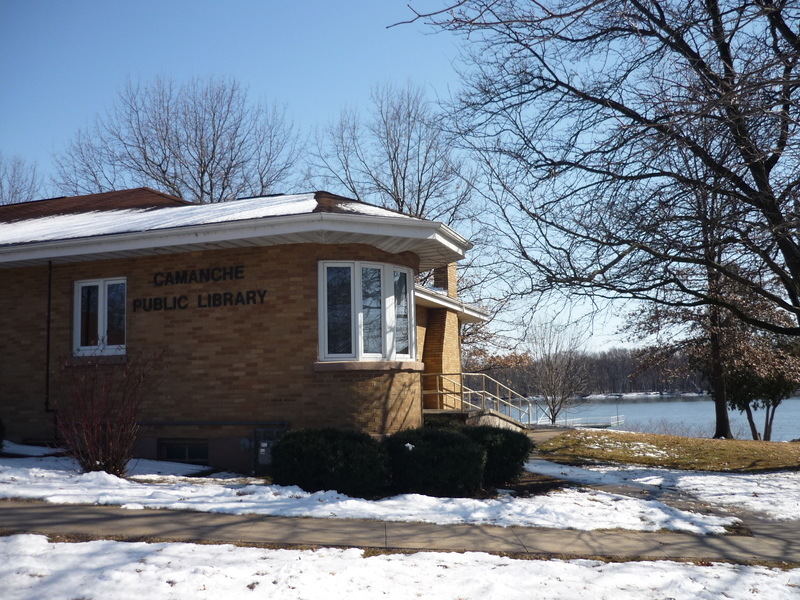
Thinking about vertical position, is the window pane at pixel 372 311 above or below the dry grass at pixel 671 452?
above

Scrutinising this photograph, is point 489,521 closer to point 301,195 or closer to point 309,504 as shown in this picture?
point 309,504

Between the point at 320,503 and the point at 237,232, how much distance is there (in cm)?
469

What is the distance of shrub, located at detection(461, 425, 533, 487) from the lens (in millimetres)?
11625

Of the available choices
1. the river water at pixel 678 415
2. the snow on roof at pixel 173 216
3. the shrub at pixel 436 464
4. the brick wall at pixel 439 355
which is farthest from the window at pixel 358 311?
the river water at pixel 678 415

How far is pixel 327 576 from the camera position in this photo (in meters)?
6.15

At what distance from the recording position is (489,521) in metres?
8.82

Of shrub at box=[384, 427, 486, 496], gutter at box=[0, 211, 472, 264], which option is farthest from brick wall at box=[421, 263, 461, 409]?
shrub at box=[384, 427, 486, 496]

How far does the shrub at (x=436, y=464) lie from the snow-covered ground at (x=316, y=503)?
20.6 inches

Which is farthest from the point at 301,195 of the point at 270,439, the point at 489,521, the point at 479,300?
the point at 479,300

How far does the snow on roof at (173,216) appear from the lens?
40.1 ft

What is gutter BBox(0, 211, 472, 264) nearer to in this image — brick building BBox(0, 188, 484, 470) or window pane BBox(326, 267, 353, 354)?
brick building BBox(0, 188, 484, 470)

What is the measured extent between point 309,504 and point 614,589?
13.0 ft

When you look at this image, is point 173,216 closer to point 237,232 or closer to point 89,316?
point 89,316

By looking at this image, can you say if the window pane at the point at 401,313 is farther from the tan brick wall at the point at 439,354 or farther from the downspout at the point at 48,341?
the tan brick wall at the point at 439,354
